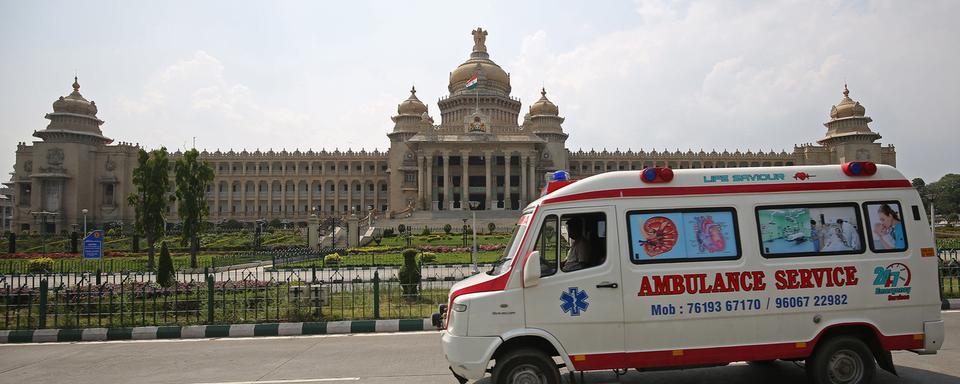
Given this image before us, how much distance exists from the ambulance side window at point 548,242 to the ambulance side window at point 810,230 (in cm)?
250

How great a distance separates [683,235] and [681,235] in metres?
0.02

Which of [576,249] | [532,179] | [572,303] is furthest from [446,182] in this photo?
[572,303]

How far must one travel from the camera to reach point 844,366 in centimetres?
708

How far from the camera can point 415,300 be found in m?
14.7

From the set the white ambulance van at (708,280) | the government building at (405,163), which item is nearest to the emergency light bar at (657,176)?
the white ambulance van at (708,280)

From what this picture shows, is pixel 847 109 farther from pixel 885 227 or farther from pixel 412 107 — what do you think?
pixel 885 227

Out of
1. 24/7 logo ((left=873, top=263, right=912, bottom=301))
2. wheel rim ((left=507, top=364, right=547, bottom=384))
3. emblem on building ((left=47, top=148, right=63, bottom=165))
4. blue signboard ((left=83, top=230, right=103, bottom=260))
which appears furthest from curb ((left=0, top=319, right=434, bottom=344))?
emblem on building ((left=47, top=148, right=63, bottom=165))

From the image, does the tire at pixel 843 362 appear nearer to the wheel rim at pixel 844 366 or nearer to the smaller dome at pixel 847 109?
the wheel rim at pixel 844 366

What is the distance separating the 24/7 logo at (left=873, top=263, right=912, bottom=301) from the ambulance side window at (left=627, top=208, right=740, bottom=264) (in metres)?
1.83

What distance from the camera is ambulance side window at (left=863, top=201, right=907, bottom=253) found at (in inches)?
285

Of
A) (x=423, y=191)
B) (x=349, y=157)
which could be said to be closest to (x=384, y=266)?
(x=423, y=191)

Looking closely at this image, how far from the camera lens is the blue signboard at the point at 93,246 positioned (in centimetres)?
2112

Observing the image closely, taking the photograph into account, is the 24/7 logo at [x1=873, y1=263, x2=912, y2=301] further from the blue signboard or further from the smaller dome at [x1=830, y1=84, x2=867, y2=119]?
the smaller dome at [x1=830, y1=84, x2=867, y2=119]

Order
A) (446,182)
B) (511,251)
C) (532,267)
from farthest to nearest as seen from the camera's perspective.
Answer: (446,182)
(511,251)
(532,267)
